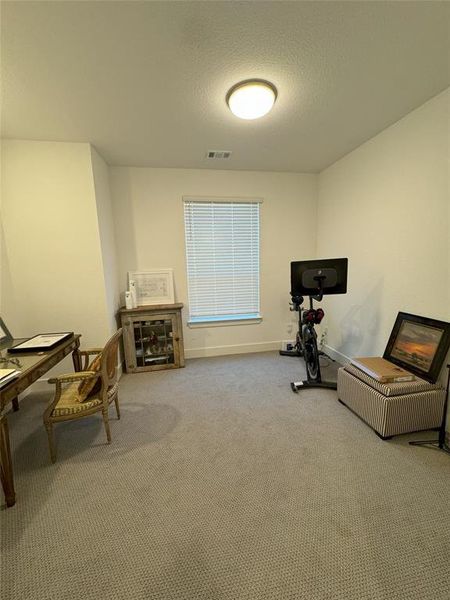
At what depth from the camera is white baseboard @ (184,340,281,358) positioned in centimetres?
377

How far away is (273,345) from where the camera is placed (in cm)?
398

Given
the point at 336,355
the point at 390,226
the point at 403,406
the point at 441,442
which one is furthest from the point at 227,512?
the point at 390,226

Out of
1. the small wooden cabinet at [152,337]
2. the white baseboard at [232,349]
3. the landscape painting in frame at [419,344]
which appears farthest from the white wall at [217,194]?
the landscape painting in frame at [419,344]

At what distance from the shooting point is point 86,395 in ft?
6.39

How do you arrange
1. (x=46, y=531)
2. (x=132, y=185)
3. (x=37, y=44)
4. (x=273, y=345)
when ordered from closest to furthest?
(x=46, y=531), (x=37, y=44), (x=132, y=185), (x=273, y=345)

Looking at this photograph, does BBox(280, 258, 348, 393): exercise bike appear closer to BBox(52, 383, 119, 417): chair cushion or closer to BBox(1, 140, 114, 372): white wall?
BBox(52, 383, 119, 417): chair cushion

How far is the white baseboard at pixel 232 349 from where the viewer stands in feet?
12.4

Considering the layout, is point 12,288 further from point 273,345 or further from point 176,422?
point 273,345

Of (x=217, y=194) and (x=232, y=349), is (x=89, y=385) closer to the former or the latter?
(x=232, y=349)

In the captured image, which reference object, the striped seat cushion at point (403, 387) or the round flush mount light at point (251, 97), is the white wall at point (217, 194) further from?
the striped seat cushion at point (403, 387)

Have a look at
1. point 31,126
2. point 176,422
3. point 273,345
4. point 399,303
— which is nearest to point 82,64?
point 31,126

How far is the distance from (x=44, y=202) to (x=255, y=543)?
3.36 m

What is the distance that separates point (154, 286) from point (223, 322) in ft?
3.70

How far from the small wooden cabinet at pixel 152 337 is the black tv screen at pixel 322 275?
5.11 feet
